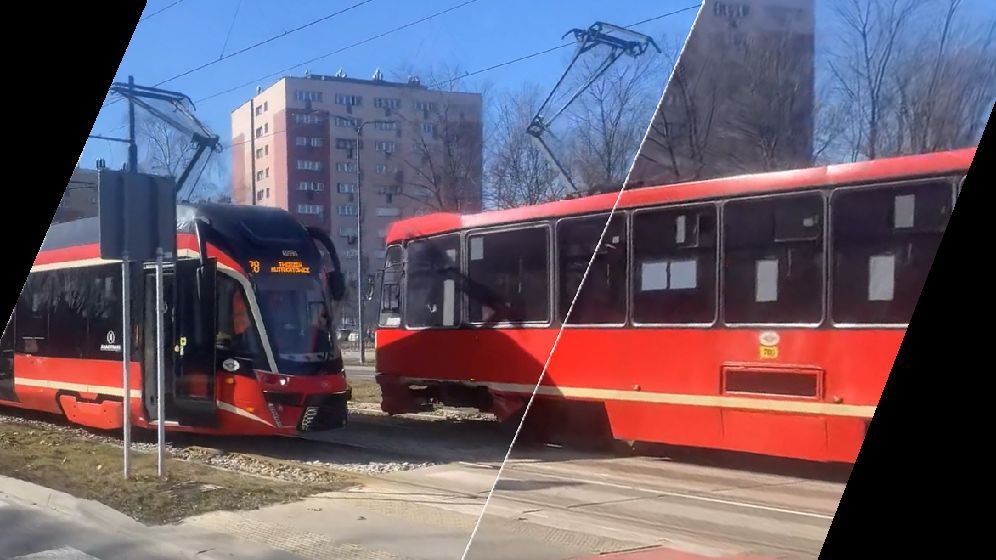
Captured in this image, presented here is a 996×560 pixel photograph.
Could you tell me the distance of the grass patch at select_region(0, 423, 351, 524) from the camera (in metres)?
1.74

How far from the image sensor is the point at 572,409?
1237mm

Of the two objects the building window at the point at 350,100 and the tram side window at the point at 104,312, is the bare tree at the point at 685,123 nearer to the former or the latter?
the building window at the point at 350,100

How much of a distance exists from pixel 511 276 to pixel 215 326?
2.58 ft

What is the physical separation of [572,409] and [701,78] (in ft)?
1.72

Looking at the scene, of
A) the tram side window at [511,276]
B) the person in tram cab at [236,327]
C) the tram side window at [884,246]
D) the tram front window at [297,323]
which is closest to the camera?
the tram side window at [884,246]

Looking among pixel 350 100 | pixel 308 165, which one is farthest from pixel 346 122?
pixel 308 165

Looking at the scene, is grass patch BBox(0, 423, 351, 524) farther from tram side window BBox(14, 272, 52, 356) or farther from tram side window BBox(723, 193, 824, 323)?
tram side window BBox(723, 193, 824, 323)

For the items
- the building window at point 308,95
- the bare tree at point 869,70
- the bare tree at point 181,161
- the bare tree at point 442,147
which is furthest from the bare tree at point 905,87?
the bare tree at point 181,161

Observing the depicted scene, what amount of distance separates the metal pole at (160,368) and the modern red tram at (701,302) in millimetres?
730

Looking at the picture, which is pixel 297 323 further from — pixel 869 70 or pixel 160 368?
pixel 869 70

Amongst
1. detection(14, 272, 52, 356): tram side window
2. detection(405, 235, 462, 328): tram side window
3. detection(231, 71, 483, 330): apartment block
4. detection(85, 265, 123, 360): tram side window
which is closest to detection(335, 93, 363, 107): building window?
detection(231, 71, 483, 330): apartment block

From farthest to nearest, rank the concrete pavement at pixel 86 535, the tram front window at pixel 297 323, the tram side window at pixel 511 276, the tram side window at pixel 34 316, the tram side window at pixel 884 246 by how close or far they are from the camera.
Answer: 1. the tram side window at pixel 34 316
2. the concrete pavement at pixel 86 535
3. the tram front window at pixel 297 323
4. the tram side window at pixel 511 276
5. the tram side window at pixel 884 246

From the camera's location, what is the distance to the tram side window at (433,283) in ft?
4.27

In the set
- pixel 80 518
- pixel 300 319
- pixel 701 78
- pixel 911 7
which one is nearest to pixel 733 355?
pixel 701 78
